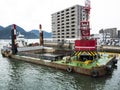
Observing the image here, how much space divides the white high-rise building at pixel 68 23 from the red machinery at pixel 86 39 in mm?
70587

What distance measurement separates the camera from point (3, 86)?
22125 millimetres

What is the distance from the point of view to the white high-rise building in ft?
351

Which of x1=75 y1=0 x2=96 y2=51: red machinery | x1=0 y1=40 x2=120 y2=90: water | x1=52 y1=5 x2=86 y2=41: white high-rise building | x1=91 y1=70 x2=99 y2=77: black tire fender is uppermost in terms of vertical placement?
x1=52 y1=5 x2=86 y2=41: white high-rise building

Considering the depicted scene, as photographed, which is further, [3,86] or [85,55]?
[85,55]

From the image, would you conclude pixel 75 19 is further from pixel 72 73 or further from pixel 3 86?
pixel 3 86

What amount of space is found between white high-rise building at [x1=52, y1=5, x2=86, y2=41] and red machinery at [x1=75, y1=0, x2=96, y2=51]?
70.6m

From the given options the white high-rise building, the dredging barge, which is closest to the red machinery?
the dredging barge

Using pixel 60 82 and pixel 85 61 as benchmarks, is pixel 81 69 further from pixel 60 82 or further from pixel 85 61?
pixel 60 82

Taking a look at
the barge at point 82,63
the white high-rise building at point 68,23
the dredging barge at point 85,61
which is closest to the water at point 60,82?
the barge at point 82,63

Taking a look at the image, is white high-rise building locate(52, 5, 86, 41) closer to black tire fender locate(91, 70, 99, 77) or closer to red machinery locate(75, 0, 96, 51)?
red machinery locate(75, 0, 96, 51)

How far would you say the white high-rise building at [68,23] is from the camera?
106875 mm

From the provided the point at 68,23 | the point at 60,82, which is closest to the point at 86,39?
the point at 60,82

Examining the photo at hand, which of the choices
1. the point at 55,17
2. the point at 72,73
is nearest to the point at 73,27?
the point at 55,17

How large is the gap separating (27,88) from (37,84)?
1866 mm
